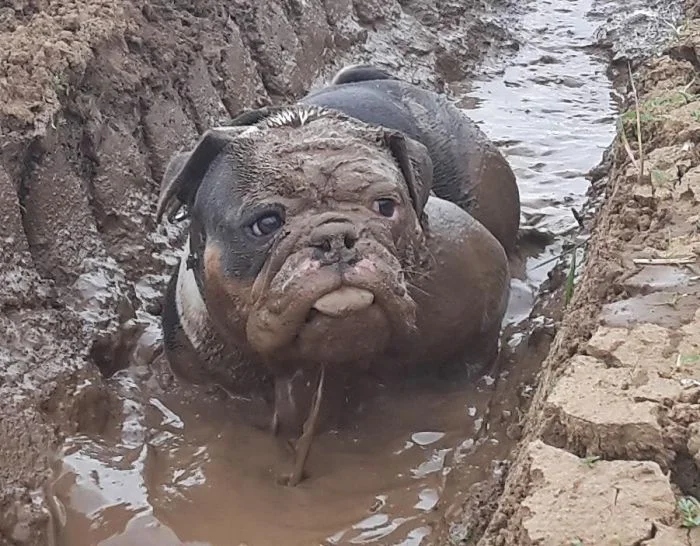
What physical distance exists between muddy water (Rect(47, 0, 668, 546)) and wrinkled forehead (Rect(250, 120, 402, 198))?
965mm

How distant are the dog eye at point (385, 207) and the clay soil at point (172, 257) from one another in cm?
72

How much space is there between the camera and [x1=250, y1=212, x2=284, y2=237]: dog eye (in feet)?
13.8

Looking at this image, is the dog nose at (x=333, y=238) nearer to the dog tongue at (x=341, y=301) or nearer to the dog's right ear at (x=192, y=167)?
the dog tongue at (x=341, y=301)

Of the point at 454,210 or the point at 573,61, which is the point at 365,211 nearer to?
the point at 454,210

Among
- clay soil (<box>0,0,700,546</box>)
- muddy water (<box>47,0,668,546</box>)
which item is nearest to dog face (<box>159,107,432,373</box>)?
muddy water (<box>47,0,668,546</box>)

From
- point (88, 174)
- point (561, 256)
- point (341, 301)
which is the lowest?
point (561, 256)

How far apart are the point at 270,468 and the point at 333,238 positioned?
954 mm

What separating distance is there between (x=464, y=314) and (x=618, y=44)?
586cm

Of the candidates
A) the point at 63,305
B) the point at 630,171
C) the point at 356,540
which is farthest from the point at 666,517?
the point at 63,305

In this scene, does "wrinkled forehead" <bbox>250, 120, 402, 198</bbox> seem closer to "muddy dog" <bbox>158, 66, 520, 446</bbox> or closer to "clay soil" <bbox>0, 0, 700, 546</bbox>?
"muddy dog" <bbox>158, 66, 520, 446</bbox>

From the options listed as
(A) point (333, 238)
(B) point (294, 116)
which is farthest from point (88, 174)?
(A) point (333, 238)

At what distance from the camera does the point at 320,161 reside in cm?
430

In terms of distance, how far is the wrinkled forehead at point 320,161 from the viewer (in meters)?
4.21

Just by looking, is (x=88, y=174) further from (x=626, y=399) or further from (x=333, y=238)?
(x=626, y=399)
